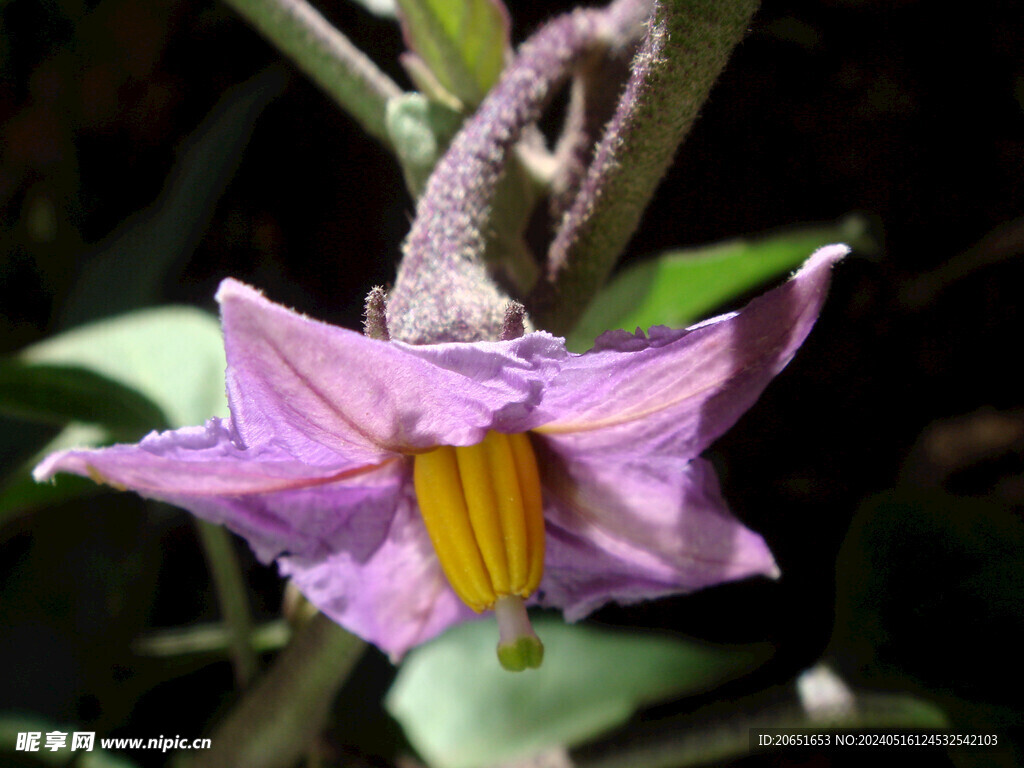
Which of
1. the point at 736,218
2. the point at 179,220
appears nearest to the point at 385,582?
the point at 179,220

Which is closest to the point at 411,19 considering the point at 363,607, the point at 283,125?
the point at 363,607

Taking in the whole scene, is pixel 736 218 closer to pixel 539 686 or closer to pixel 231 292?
pixel 539 686

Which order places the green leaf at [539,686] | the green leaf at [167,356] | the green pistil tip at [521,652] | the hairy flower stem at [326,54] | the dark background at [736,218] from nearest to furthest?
the green pistil tip at [521,652] < the hairy flower stem at [326,54] < the green leaf at [167,356] < the green leaf at [539,686] < the dark background at [736,218]

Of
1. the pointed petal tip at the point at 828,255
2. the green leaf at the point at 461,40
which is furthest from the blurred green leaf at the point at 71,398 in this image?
A: the pointed petal tip at the point at 828,255

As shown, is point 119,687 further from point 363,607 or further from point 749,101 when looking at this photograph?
point 749,101

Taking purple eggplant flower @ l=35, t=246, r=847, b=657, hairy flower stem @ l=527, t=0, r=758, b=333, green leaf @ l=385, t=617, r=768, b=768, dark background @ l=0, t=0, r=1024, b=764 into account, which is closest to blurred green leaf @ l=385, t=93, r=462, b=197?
hairy flower stem @ l=527, t=0, r=758, b=333

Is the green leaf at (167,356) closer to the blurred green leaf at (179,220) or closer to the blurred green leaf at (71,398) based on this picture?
the blurred green leaf at (71,398)
